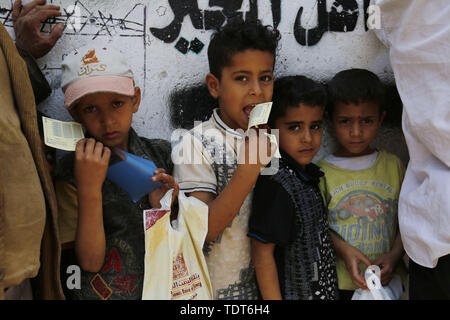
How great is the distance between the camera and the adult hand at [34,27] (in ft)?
6.94

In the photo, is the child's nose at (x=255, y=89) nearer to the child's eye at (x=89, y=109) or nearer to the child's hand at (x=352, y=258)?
the child's eye at (x=89, y=109)

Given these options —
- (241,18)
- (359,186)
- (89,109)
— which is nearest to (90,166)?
(89,109)

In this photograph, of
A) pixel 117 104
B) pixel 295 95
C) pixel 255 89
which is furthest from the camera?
pixel 295 95

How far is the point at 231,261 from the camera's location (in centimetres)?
208

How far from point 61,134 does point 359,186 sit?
134 cm

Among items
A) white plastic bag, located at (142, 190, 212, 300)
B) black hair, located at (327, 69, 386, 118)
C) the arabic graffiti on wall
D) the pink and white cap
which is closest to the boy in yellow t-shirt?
black hair, located at (327, 69, 386, 118)

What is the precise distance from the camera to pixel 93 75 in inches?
74.4

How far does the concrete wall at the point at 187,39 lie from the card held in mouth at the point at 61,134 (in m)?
0.47

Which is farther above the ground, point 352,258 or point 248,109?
point 248,109

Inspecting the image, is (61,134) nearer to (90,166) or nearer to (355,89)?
(90,166)

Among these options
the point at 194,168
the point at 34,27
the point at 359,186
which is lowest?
the point at 359,186

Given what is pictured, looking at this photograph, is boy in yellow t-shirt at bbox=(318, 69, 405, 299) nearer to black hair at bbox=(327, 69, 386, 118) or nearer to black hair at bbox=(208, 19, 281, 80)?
black hair at bbox=(327, 69, 386, 118)

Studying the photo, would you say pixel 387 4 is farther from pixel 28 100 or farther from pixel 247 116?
pixel 28 100

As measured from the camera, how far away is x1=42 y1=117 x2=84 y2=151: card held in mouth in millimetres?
1722
